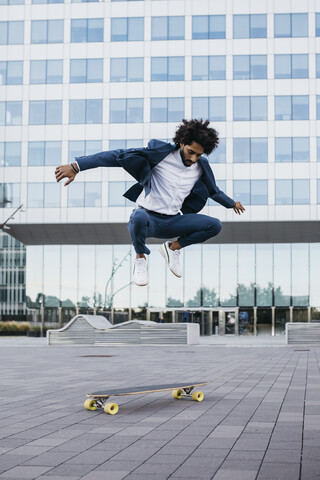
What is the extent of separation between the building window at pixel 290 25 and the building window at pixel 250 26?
34.7 inches

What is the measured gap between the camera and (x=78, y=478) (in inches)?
196

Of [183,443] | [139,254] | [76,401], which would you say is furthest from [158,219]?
[76,401]

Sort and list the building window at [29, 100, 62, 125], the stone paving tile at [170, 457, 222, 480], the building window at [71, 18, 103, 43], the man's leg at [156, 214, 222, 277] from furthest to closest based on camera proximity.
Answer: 1. the building window at [71, 18, 103, 43]
2. the building window at [29, 100, 62, 125]
3. the man's leg at [156, 214, 222, 277]
4. the stone paving tile at [170, 457, 222, 480]

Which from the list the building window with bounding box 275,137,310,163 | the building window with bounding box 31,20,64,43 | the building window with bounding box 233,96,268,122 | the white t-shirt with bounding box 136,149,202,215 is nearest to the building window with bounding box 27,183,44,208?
the building window with bounding box 31,20,64,43

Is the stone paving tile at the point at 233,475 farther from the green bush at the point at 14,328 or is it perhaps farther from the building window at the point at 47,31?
the building window at the point at 47,31

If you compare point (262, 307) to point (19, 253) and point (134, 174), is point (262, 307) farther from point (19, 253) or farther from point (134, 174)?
point (134, 174)

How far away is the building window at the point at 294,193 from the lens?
43438 mm

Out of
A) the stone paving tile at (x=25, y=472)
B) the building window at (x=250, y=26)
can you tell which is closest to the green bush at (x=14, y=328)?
the building window at (x=250, y=26)

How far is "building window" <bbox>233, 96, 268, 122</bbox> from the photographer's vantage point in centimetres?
4469

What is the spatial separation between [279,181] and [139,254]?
38177 millimetres

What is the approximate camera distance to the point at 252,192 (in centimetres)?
4381

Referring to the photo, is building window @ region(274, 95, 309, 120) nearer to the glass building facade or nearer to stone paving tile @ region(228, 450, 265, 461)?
the glass building facade

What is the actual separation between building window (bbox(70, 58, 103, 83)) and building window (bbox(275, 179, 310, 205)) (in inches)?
576

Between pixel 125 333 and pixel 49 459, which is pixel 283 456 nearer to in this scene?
pixel 49 459
